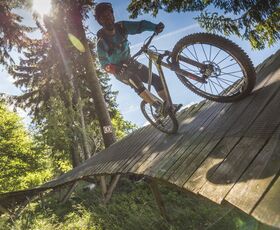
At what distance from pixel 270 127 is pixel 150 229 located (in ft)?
16.1

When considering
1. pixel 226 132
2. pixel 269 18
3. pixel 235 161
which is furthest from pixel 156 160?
pixel 269 18

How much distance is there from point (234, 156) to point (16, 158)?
83.7 feet

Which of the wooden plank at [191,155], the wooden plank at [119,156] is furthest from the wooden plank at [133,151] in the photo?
the wooden plank at [191,155]

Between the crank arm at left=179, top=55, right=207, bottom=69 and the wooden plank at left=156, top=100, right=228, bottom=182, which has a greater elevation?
the crank arm at left=179, top=55, right=207, bottom=69

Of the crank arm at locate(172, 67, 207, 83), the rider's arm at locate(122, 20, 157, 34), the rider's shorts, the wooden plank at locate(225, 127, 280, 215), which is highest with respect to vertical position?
the rider's arm at locate(122, 20, 157, 34)

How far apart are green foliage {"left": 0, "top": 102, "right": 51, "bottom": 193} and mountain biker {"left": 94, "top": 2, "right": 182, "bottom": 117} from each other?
72.0 feet

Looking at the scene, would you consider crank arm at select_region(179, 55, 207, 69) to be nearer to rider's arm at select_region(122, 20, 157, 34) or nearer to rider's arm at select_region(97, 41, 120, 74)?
rider's arm at select_region(122, 20, 157, 34)

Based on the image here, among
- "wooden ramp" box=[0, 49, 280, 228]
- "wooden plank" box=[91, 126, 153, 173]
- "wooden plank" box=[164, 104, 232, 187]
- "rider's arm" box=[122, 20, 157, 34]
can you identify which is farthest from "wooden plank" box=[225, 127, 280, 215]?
"wooden plank" box=[91, 126, 153, 173]

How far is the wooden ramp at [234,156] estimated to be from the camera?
2479mm

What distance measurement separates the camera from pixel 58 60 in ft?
75.0

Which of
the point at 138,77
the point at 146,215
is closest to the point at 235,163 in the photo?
the point at 138,77

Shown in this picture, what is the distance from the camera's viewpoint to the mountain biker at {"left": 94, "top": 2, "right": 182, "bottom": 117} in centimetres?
572

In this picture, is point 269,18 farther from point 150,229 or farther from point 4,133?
point 4,133

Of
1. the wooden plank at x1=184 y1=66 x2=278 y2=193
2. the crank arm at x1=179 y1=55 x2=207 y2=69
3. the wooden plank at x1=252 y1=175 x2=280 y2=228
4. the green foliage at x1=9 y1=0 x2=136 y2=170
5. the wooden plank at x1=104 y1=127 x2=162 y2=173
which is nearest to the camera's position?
the wooden plank at x1=252 y1=175 x2=280 y2=228
